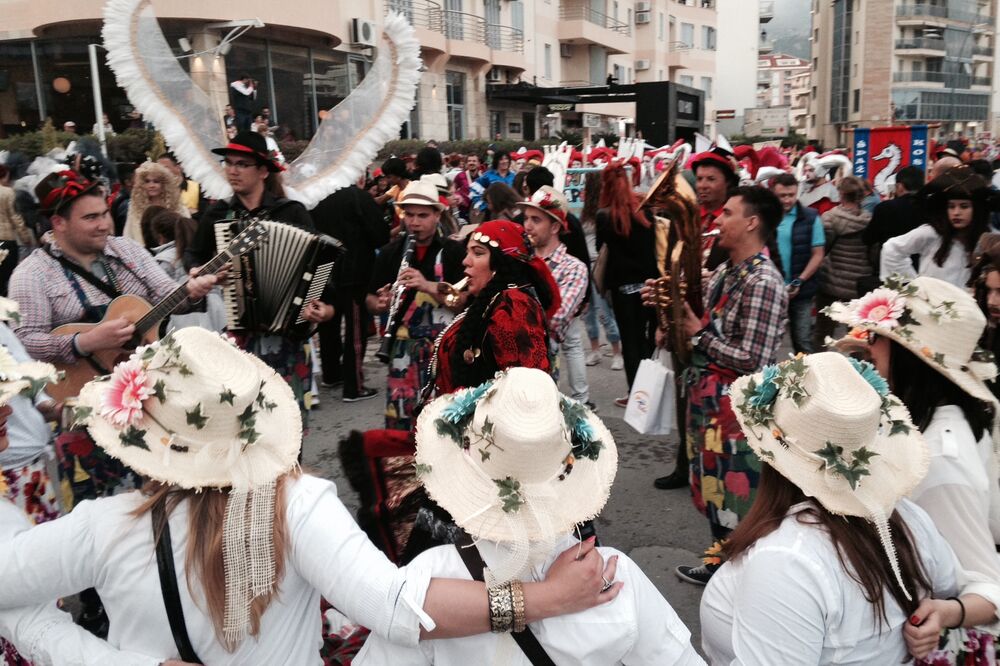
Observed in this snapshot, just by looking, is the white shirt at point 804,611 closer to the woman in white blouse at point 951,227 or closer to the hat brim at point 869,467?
the hat brim at point 869,467

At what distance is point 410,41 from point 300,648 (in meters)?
4.22

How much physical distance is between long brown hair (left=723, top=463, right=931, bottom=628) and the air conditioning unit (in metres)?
24.0

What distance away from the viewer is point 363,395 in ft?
22.9

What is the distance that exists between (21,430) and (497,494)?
219 centimetres

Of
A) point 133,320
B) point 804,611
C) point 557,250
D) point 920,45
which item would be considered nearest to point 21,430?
point 133,320

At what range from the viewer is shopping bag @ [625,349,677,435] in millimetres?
4172

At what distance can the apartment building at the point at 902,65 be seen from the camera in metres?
72.8

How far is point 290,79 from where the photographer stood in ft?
74.6

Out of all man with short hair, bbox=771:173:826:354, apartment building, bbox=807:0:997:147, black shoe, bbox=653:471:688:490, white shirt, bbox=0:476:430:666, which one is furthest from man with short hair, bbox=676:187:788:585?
apartment building, bbox=807:0:997:147

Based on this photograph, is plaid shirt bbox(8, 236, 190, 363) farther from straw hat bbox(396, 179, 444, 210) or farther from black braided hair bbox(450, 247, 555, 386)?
black braided hair bbox(450, 247, 555, 386)

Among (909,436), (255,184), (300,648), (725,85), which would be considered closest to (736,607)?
(909,436)

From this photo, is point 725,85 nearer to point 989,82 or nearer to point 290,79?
point 989,82

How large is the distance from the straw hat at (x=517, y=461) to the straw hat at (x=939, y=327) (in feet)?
4.01

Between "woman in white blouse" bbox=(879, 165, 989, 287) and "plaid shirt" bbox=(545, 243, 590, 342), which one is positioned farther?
"plaid shirt" bbox=(545, 243, 590, 342)
